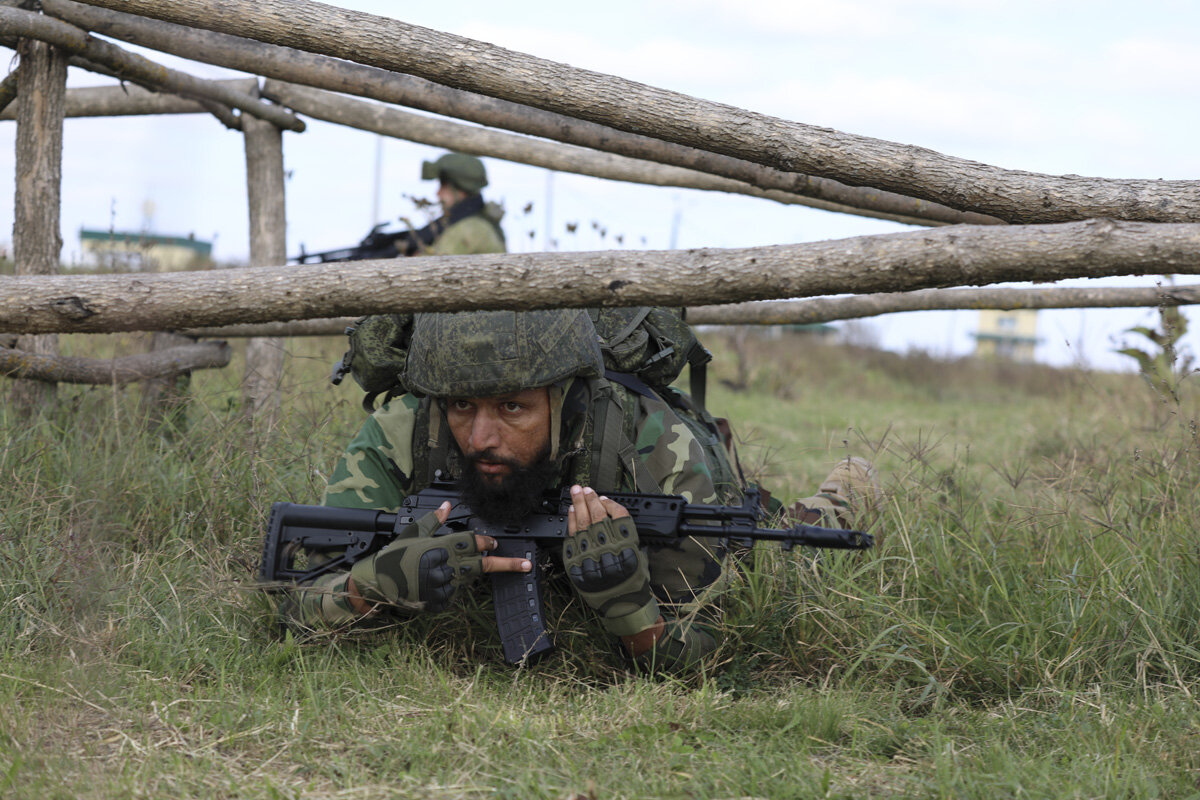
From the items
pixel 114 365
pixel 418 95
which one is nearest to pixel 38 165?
pixel 114 365

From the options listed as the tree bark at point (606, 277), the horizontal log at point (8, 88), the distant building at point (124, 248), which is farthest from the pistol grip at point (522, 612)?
the distant building at point (124, 248)

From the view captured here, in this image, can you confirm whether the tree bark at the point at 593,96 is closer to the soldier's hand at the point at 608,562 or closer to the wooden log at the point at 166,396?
the soldier's hand at the point at 608,562

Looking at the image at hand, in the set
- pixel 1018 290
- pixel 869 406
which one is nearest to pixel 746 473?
pixel 1018 290

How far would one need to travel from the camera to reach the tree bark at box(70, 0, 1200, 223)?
8.55 feet

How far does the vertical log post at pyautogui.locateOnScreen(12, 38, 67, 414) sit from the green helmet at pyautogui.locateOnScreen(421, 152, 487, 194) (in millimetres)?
4509

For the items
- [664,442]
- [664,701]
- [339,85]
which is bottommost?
[664,701]

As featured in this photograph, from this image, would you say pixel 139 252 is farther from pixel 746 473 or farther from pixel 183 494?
pixel 746 473

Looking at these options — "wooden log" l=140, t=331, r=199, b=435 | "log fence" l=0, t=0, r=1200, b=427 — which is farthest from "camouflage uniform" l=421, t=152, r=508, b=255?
"log fence" l=0, t=0, r=1200, b=427

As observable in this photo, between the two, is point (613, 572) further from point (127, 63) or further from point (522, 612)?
point (127, 63)

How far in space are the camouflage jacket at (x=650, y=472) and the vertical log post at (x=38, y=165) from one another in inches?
65.1

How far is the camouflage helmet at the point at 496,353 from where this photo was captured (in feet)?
9.59

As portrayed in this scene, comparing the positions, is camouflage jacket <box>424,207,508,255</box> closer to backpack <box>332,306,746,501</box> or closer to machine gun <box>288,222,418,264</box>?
machine gun <box>288,222,418,264</box>

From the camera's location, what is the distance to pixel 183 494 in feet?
11.6

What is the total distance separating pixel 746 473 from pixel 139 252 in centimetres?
353
